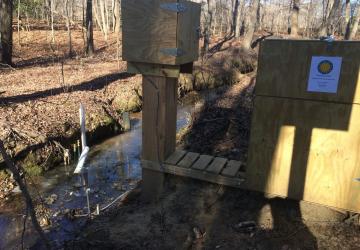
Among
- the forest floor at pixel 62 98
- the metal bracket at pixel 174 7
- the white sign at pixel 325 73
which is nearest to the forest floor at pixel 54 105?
the forest floor at pixel 62 98

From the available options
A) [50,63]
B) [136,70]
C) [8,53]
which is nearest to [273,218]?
[136,70]

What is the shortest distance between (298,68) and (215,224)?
2052 mm

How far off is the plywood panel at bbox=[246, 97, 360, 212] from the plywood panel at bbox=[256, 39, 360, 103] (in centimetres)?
10

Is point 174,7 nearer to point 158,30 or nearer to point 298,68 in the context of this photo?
point 158,30

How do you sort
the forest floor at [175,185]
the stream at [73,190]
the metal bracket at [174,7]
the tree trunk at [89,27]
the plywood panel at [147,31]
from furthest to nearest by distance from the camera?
the tree trunk at [89,27], the stream at [73,190], the plywood panel at [147,31], the metal bracket at [174,7], the forest floor at [175,185]

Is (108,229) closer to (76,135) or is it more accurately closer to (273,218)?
(273,218)

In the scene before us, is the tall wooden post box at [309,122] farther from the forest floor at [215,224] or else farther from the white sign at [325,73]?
the forest floor at [215,224]

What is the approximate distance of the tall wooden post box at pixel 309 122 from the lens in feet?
12.2

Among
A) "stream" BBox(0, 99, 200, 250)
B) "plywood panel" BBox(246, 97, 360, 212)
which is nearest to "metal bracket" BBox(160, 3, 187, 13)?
"plywood panel" BBox(246, 97, 360, 212)

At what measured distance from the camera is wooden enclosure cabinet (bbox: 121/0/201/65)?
13.7 feet

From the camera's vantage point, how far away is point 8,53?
1456cm

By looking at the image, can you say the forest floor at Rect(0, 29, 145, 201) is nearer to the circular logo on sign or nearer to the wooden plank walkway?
the wooden plank walkway

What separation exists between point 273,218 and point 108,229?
2.02 meters

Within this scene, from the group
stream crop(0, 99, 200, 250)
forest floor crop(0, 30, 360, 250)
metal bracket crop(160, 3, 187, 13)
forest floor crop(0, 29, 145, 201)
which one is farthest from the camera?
forest floor crop(0, 29, 145, 201)
